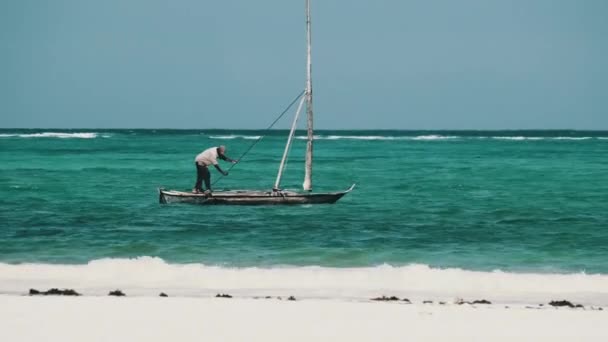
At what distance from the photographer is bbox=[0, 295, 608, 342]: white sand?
412 inches

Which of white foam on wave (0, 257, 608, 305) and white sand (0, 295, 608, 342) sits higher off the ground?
white sand (0, 295, 608, 342)

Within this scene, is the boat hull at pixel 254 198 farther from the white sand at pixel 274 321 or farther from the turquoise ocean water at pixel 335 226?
the white sand at pixel 274 321

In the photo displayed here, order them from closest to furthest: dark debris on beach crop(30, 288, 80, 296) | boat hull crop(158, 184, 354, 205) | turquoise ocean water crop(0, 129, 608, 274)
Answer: dark debris on beach crop(30, 288, 80, 296) → turquoise ocean water crop(0, 129, 608, 274) → boat hull crop(158, 184, 354, 205)

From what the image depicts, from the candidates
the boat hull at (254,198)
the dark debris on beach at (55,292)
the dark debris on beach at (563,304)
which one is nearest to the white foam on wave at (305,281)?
the dark debris on beach at (55,292)

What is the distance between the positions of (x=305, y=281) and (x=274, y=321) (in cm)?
463

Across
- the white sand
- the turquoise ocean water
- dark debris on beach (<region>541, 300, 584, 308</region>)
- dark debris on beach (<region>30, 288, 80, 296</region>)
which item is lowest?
the turquoise ocean water

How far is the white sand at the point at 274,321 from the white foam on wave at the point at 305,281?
5.97 ft

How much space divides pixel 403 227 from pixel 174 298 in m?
12.8

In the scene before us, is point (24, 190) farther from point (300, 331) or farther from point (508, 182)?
point (300, 331)

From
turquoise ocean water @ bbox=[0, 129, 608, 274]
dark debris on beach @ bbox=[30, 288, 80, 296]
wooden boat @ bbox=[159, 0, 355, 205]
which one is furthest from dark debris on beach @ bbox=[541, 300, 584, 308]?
wooden boat @ bbox=[159, 0, 355, 205]

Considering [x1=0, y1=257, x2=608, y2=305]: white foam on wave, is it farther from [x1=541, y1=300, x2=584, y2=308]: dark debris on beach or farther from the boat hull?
the boat hull

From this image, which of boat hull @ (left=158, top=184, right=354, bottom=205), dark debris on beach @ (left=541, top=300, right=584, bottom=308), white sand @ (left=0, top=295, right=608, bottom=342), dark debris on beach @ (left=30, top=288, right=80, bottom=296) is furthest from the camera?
boat hull @ (left=158, top=184, right=354, bottom=205)

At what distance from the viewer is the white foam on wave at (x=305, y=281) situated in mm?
14586

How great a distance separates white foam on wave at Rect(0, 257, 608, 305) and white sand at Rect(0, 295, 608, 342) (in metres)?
1.82
